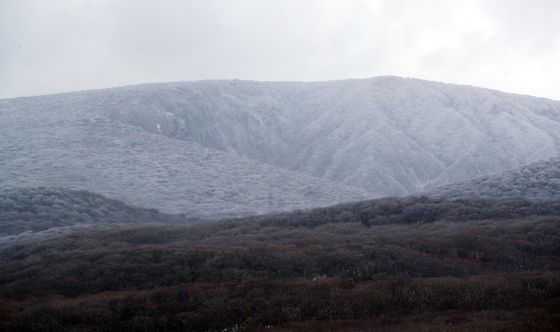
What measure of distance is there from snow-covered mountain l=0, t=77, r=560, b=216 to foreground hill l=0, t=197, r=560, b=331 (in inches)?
1026

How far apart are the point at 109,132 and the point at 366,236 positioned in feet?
197

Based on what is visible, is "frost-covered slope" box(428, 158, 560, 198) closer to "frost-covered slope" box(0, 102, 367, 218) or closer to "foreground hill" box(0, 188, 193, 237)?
"frost-covered slope" box(0, 102, 367, 218)

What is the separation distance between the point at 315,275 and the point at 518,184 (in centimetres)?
3082

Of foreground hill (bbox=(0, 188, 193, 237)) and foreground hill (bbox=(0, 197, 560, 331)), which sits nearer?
foreground hill (bbox=(0, 197, 560, 331))

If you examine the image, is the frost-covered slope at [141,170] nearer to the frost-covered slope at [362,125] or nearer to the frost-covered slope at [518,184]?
the frost-covered slope at [362,125]

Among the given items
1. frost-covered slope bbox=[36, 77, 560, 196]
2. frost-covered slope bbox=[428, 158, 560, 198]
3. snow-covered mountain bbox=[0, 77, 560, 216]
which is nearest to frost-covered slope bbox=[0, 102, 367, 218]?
snow-covered mountain bbox=[0, 77, 560, 216]

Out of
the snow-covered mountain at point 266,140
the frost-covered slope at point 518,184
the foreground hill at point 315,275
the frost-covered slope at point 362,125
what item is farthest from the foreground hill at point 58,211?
the frost-covered slope at point 362,125

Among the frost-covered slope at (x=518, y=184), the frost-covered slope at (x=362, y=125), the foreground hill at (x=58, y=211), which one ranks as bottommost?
the foreground hill at (x=58, y=211)

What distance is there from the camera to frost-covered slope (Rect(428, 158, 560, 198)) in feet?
144

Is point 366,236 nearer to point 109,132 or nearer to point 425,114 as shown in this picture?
point 109,132

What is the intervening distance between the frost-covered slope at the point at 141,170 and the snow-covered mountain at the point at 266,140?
7.5 inches

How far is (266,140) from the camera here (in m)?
97.4

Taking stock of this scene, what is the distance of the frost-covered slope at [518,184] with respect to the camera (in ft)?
144

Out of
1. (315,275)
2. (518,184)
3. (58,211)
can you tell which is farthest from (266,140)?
(315,275)
